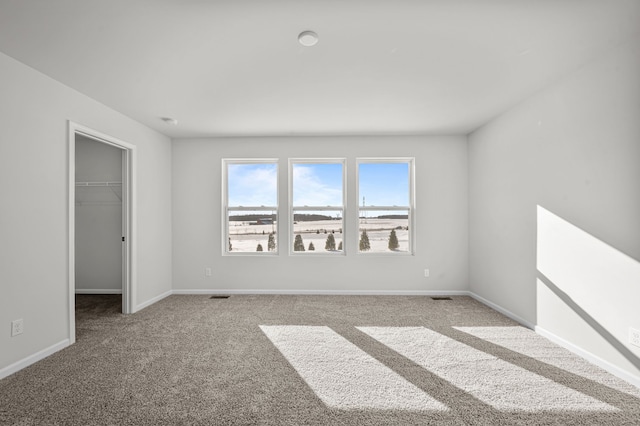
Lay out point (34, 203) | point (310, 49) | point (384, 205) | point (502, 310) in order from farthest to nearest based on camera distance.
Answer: point (384, 205), point (502, 310), point (34, 203), point (310, 49)

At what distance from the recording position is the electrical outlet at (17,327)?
2371 millimetres

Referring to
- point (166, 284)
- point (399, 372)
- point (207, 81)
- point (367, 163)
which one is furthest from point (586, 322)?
point (166, 284)

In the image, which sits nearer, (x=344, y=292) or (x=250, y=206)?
(x=344, y=292)

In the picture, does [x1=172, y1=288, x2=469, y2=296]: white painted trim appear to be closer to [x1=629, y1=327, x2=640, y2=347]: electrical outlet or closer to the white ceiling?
[x1=629, y1=327, x2=640, y2=347]: electrical outlet

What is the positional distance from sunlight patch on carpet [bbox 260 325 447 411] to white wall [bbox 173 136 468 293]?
1.64 m

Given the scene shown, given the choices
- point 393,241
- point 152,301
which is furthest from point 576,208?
point 152,301

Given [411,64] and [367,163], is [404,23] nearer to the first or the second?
[411,64]

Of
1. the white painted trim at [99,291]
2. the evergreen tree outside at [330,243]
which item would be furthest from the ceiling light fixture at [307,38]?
the white painted trim at [99,291]

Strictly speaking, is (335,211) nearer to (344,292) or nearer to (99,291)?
(344,292)

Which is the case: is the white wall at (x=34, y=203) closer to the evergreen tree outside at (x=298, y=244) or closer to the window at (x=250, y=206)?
the window at (x=250, y=206)

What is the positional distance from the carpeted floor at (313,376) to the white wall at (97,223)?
1509 millimetres

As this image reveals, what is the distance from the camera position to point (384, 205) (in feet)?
15.7

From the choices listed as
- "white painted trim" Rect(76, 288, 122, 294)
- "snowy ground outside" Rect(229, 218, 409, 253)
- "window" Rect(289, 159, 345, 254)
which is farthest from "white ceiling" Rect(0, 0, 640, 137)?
"white painted trim" Rect(76, 288, 122, 294)

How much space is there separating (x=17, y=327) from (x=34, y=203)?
1.05 m
